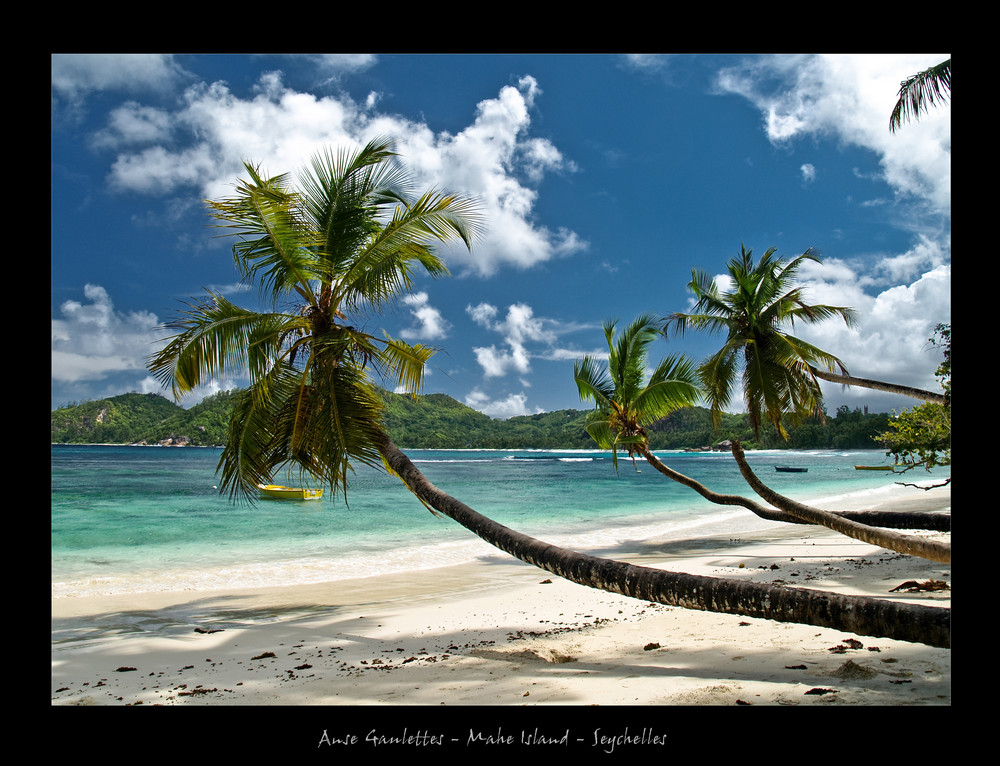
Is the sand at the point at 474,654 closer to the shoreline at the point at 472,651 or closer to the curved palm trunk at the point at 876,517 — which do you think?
the shoreline at the point at 472,651

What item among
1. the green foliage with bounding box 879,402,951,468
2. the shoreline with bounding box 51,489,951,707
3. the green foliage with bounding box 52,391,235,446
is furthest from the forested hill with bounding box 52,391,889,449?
the shoreline with bounding box 51,489,951,707

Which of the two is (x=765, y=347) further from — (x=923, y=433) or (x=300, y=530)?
(x=300, y=530)

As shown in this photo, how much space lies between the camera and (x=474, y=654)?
5.91 metres

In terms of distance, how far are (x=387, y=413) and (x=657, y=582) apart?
3.85 meters

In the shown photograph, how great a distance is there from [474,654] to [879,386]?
286 inches

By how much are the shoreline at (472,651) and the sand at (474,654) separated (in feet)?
0.09

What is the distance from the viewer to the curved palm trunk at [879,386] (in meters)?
7.79

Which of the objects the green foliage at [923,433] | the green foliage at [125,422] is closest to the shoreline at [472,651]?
the green foliage at [923,433]

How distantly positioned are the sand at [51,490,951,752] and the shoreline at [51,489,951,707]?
0.03 metres

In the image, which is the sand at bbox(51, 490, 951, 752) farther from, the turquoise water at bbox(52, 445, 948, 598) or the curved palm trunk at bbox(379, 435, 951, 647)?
the turquoise water at bbox(52, 445, 948, 598)
